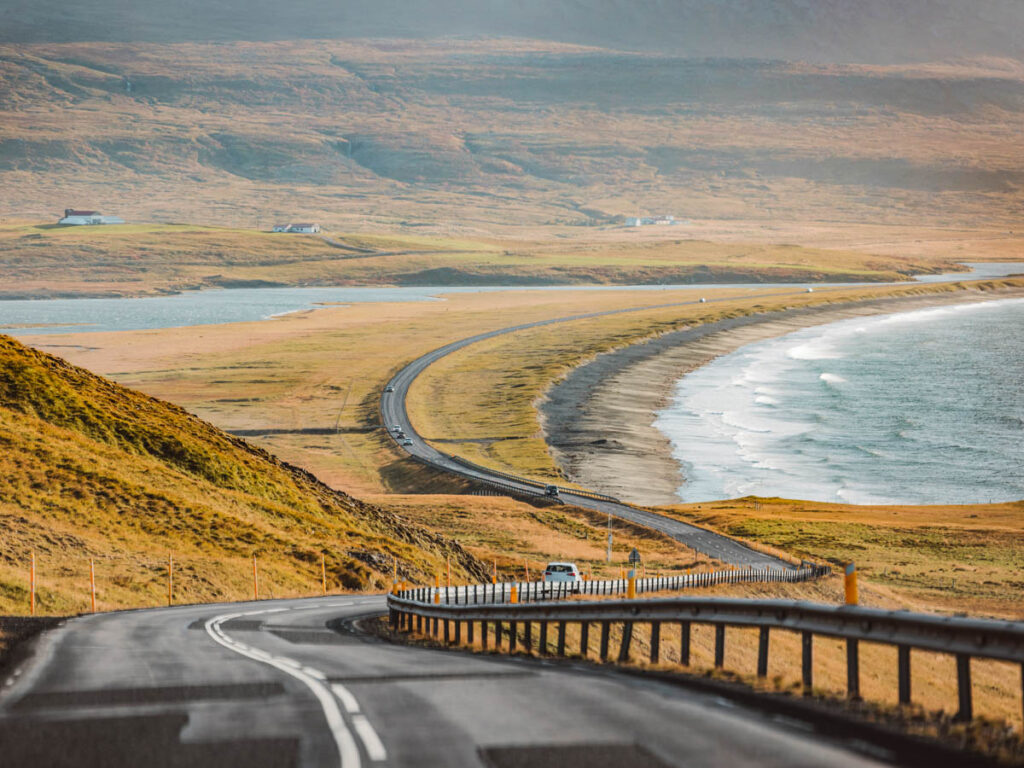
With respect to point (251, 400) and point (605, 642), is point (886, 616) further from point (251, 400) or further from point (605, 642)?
point (251, 400)

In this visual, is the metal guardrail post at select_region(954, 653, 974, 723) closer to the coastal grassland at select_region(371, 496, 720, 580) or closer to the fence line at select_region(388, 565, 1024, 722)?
the fence line at select_region(388, 565, 1024, 722)

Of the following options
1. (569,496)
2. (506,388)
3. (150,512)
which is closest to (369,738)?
(150,512)

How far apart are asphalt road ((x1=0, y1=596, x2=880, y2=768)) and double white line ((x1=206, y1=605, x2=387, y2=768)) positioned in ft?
0.09

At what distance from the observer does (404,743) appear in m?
10.7

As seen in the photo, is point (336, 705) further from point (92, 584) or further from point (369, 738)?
point (92, 584)

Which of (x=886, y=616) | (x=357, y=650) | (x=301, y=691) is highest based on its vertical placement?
(x=886, y=616)

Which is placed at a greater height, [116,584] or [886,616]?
[886,616]

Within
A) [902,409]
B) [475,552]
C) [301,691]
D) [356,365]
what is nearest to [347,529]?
[475,552]

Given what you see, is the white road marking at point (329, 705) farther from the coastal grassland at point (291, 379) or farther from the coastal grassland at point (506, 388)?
the coastal grassland at point (506, 388)

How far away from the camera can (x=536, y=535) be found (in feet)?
227

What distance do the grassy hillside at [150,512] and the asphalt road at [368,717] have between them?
15.0m

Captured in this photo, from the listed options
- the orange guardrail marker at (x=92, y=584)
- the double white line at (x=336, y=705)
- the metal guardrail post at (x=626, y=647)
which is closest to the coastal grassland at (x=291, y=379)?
the orange guardrail marker at (x=92, y=584)

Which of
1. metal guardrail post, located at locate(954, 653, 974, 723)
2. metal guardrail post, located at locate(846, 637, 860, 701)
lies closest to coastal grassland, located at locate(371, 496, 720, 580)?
metal guardrail post, located at locate(846, 637, 860, 701)

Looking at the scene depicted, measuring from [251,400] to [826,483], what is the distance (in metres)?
65.2
